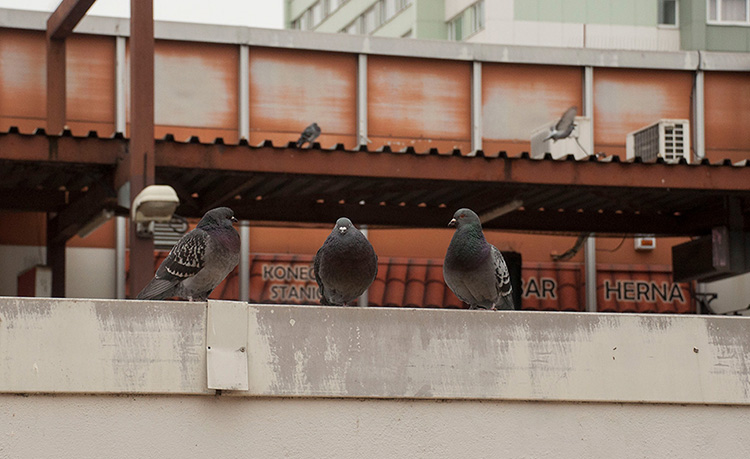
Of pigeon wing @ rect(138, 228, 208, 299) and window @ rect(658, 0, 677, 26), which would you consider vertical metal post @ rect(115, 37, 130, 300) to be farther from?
window @ rect(658, 0, 677, 26)

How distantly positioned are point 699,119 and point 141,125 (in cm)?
1012

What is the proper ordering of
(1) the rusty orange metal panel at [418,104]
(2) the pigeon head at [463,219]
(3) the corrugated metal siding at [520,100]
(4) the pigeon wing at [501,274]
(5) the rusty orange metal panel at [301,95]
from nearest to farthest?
(2) the pigeon head at [463,219] → (4) the pigeon wing at [501,274] → (5) the rusty orange metal panel at [301,95] → (1) the rusty orange metal panel at [418,104] → (3) the corrugated metal siding at [520,100]

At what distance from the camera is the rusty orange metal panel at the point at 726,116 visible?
1973 cm

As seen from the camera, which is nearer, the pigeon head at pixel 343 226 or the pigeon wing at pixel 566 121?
the pigeon head at pixel 343 226

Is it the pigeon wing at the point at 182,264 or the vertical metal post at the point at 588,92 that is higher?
the vertical metal post at the point at 588,92

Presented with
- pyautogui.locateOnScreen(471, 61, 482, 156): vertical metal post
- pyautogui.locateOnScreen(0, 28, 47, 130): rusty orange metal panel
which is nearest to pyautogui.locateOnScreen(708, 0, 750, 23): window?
pyautogui.locateOnScreen(471, 61, 482, 156): vertical metal post

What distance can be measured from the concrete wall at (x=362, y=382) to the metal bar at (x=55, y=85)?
34.6ft

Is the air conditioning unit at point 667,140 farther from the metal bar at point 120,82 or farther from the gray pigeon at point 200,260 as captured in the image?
the gray pigeon at point 200,260

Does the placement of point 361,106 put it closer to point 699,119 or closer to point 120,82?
point 120,82

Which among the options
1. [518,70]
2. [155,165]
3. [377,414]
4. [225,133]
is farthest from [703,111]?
[377,414]

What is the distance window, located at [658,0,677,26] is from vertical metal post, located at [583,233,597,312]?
86.7 feet

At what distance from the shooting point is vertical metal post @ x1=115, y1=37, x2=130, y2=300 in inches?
691

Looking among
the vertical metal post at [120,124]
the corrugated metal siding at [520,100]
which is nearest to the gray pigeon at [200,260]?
the vertical metal post at [120,124]

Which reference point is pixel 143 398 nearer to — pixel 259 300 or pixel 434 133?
pixel 259 300
